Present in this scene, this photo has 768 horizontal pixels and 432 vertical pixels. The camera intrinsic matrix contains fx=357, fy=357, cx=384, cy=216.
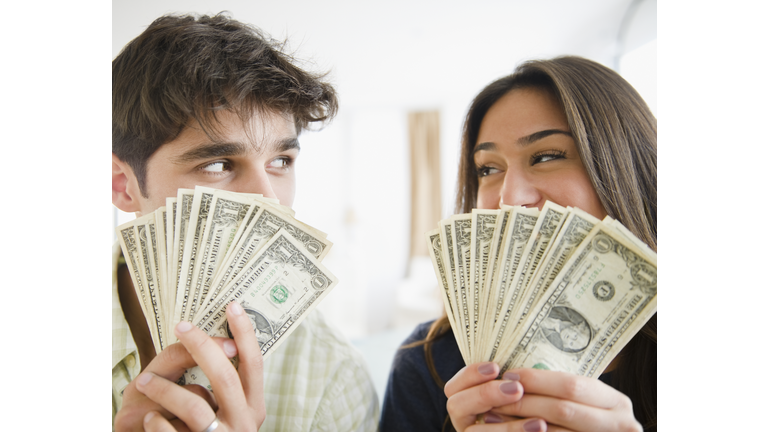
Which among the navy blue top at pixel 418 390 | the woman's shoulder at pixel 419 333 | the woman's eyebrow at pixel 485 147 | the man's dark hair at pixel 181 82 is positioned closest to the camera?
the man's dark hair at pixel 181 82

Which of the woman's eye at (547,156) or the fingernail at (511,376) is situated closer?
the fingernail at (511,376)

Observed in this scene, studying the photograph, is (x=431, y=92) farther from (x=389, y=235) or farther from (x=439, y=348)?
(x=439, y=348)

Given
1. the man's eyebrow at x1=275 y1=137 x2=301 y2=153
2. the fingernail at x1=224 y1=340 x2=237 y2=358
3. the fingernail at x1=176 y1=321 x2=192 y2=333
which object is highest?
the man's eyebrow at x1=275 y1=137 x2=301 y2=153

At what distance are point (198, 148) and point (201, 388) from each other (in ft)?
1.93

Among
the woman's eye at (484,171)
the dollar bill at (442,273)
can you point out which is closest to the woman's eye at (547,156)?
the woman's eye at (484,171)

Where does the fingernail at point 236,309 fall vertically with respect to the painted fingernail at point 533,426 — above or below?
above

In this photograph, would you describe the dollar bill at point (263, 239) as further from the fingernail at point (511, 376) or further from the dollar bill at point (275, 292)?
the fingernail at point (511, 376)

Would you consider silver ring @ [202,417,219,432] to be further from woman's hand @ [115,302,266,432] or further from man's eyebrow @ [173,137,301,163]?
man's eyebrow @ [173,137,301,163]

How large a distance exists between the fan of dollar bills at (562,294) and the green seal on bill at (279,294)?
1.41 feet

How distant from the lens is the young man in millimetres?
782

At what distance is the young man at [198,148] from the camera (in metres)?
0.78

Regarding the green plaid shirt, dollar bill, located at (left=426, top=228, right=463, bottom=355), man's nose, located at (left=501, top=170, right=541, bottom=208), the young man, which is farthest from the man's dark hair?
man's nose, located at (left=501, top=170, right=541, bottom=208)

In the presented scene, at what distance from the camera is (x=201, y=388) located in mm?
821

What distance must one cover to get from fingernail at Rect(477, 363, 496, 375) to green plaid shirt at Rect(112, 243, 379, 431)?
569 millimetres
